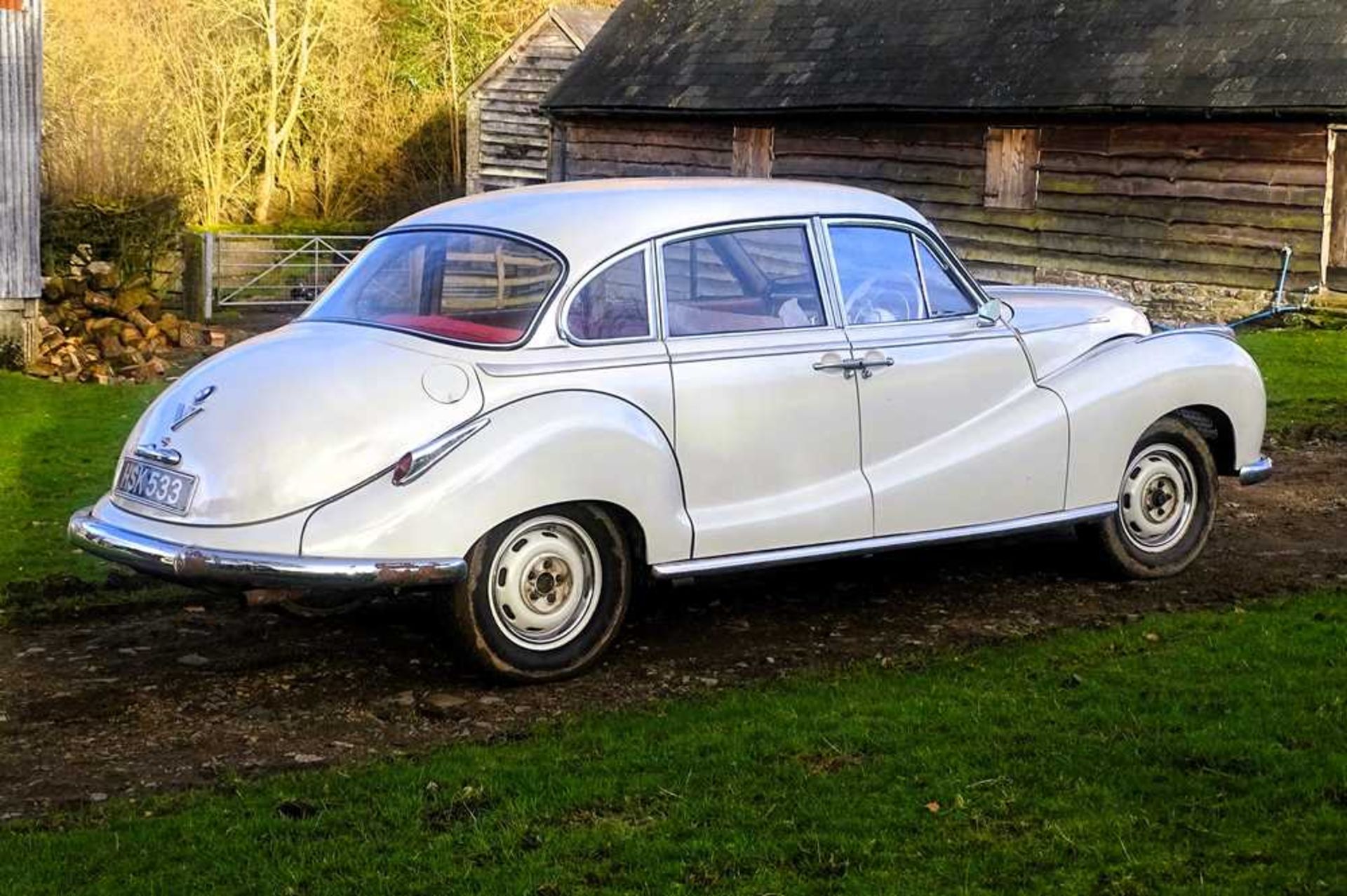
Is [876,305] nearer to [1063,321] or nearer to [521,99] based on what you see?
[1063,321]

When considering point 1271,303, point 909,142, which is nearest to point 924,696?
point 1271,303

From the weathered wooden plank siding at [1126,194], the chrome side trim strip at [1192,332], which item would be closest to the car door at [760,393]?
the chrome side trim strip at [1192,332]

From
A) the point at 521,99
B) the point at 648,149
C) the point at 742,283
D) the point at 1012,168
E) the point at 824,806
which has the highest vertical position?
the point at 521,99

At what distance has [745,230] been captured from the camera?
7.28 meters

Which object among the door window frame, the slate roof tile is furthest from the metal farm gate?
the door window frame

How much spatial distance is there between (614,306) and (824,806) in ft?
8.27

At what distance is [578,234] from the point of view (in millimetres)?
6902

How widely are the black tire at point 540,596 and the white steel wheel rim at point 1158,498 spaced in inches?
109

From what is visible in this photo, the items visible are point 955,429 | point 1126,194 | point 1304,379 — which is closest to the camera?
point 955,429

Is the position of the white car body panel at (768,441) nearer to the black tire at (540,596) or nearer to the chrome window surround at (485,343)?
the black tire at (540,596)

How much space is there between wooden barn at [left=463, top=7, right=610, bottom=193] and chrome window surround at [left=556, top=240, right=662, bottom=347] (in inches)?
1113

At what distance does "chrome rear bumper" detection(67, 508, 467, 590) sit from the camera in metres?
6.02

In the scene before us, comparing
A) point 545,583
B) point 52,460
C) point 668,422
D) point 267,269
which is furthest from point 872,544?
point 267,269

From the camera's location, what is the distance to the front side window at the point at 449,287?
677cm
